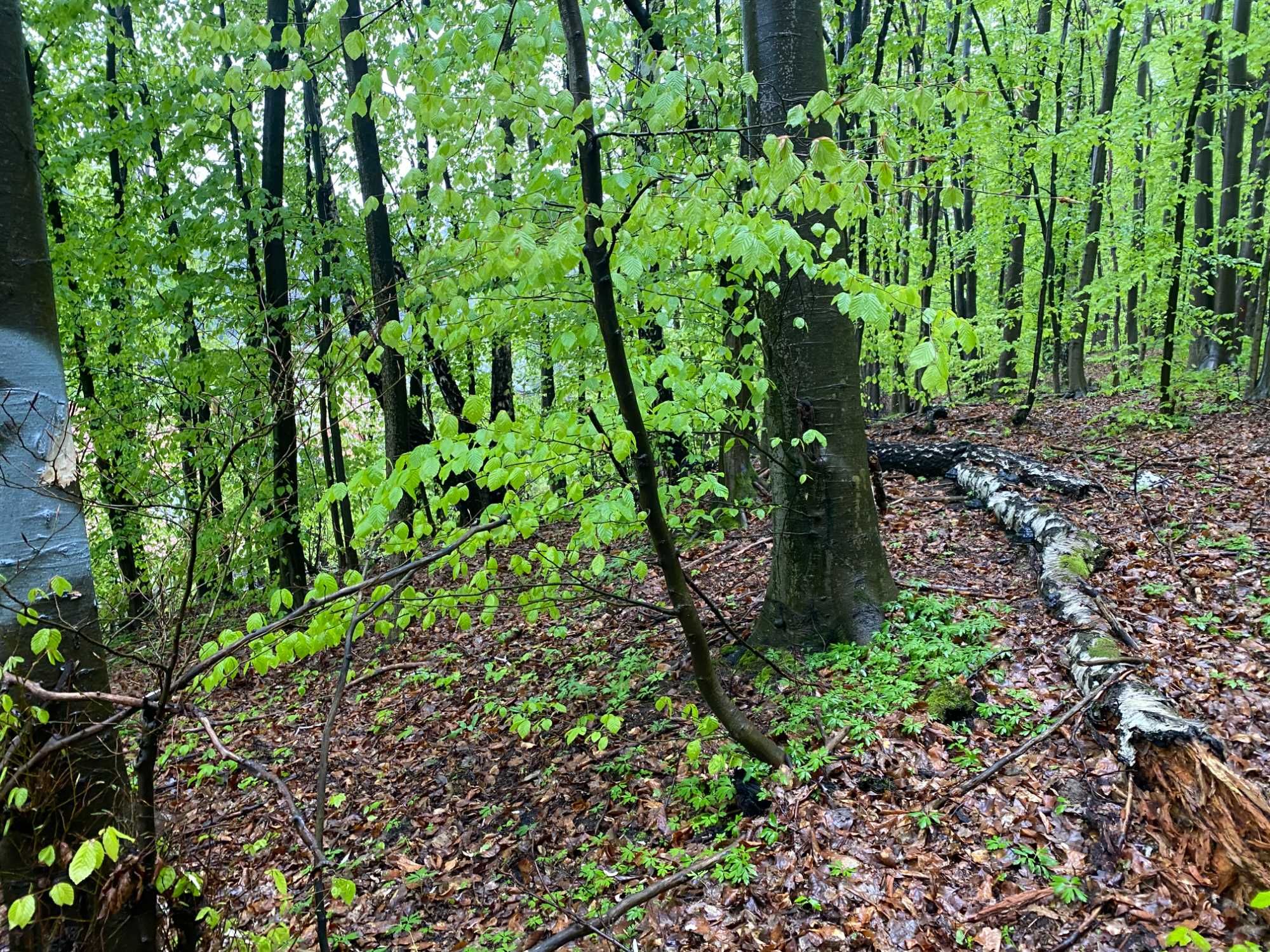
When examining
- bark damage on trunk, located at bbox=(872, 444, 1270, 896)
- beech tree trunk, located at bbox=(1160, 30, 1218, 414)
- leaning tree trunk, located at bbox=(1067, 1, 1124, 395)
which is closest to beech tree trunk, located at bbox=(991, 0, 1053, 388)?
leaning tree trunk, located at bbox=(1067, 1, 1124, 395)

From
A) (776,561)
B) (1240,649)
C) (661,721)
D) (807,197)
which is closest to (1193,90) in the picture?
(1240,649)

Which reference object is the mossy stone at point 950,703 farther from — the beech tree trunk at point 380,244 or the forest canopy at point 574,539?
the beech tree trunk at point 380,244

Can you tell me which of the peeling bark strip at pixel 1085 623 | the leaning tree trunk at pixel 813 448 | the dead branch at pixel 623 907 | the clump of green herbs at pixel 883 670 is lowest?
the dead branch at pixel 623 907

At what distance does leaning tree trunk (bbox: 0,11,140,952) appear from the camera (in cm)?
199

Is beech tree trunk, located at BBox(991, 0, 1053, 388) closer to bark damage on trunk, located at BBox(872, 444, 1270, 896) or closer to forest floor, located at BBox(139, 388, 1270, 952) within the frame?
forest floor, located at BBox(139, 388, 1270, 952)

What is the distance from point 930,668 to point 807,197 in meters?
3.20

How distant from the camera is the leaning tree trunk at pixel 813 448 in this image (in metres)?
4.39

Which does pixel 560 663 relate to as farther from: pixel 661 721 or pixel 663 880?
pixel 663 880

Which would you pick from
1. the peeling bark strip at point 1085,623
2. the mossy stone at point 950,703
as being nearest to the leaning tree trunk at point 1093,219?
the peeling bark strip at point 1085,623

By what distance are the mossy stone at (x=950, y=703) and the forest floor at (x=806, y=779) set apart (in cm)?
6

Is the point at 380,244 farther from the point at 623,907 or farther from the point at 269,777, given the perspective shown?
the point at 623,907

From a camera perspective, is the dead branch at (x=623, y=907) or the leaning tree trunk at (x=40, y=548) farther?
the dead branch at (x=623, y=907)

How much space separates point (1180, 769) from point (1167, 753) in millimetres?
74

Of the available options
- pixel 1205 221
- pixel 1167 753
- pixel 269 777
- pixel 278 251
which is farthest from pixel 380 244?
pixel 1205 221
